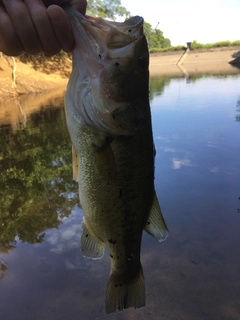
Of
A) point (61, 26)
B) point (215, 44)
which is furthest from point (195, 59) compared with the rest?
point (61, 26)

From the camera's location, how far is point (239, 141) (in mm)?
9391

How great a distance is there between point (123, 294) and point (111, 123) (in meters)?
1.11

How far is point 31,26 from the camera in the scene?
142 cm

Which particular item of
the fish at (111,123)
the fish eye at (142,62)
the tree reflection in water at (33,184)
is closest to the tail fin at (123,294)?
the fish at (111,123)

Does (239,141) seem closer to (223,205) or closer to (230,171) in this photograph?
(230,171)

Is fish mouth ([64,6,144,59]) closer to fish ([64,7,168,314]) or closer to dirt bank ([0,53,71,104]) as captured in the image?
fish ([64,7,168,314])

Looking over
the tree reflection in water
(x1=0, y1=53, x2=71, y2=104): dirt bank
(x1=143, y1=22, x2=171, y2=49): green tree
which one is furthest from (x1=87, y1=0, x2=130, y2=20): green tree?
(x1=143, y1=22, x2=171, y2=49): green tree

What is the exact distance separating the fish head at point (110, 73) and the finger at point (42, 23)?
0.47 feet

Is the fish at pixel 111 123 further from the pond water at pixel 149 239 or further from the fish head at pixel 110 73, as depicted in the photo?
the pond water at pixel 149 239

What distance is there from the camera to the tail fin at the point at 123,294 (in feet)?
6.53

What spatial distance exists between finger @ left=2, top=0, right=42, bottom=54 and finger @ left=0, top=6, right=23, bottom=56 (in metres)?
0.02

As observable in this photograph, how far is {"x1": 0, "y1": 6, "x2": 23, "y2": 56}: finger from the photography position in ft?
4.61

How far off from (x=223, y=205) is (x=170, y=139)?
14.9ft

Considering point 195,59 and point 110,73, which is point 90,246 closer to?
point 110,73
